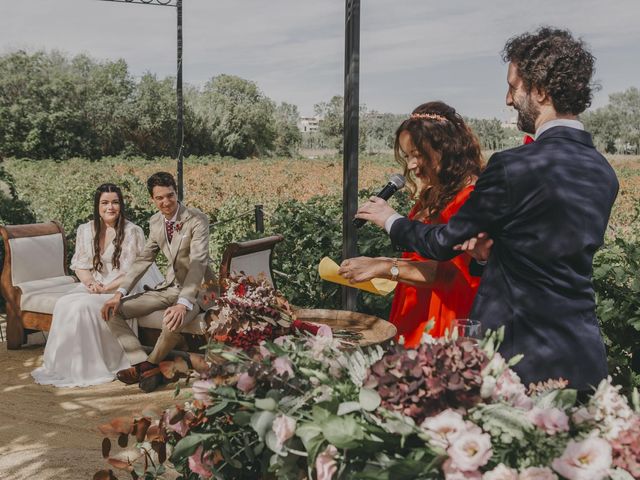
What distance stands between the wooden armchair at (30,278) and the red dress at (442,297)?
15.0 feet

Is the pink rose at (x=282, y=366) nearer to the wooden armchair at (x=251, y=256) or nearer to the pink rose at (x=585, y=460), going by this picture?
the pink rose at (x=585, y=460)

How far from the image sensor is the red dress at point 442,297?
2338mm

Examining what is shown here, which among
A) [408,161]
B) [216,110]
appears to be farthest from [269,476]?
[216,110]

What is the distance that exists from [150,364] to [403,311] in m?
3.47

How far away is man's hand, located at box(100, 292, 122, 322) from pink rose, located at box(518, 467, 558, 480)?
4.77 metres

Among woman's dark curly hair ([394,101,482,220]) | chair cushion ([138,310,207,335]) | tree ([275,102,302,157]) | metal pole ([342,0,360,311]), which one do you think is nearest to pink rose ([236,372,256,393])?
woman's dark curly hair ([394,101,482,220])

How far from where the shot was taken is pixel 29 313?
629 centimetres

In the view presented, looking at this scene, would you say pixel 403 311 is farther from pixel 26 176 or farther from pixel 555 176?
pixel 26 176

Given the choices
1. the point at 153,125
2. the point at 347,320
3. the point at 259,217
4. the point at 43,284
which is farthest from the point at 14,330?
the point at 153,125

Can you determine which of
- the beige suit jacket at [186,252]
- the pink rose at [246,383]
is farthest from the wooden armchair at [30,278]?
the pink rose at [246,383]

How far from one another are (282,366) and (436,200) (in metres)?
1.16

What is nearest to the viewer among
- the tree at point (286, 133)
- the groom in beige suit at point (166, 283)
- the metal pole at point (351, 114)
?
the metal pole at point (351, 114)

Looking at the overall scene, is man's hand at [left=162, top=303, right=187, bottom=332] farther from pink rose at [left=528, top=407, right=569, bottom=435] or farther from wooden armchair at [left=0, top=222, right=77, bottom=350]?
pink rose at [left=528, top=407, right=569, bottom=435]

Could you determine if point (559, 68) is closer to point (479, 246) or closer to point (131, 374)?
point (479, 246)
